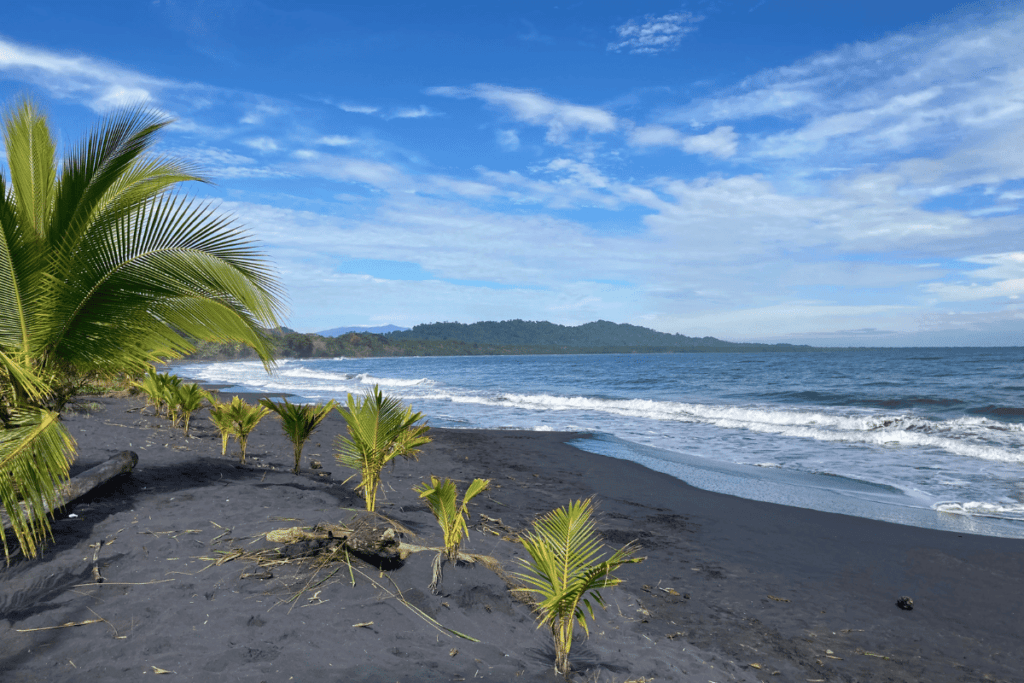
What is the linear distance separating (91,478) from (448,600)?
149 inches

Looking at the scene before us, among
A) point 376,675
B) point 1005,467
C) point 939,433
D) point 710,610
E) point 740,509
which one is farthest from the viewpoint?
point 939,433

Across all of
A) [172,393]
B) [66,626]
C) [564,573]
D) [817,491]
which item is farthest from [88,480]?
[817,491]

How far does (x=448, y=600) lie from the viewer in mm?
3982

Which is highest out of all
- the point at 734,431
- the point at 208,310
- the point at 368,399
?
the point at 208,310

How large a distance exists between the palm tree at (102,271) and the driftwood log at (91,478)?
0.75 meters

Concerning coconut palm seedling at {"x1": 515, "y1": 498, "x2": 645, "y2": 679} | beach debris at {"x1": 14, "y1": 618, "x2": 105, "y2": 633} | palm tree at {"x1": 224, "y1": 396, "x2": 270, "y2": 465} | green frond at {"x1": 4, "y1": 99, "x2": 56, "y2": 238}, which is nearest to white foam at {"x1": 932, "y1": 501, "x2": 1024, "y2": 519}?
coconut palm seedling at {"x1": 515, "y1": 498, "x2": 645, "y2": 679}

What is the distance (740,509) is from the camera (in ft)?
27.1

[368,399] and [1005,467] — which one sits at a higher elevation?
[368,399]

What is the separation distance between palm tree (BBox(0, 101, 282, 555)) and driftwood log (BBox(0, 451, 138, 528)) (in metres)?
0.75

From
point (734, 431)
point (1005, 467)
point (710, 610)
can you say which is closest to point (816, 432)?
point (734, 431)

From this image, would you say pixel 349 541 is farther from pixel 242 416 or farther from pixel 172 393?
pixel 172 393

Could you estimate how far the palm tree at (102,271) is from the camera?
477cm

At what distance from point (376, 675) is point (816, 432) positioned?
1759 cm

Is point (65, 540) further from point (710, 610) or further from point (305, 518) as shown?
point (710, 610)
